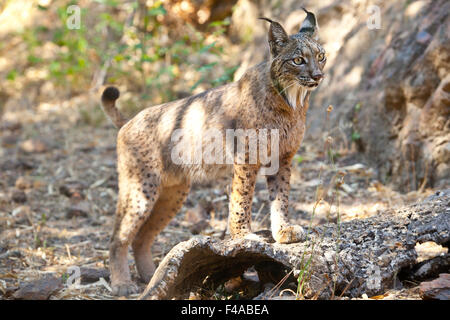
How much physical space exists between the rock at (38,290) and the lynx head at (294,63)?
7.92ft

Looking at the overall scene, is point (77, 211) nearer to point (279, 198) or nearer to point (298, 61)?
point (279, 198)

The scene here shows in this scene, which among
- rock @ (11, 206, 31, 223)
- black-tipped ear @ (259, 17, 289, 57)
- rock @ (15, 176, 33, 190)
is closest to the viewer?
black-tipped ear @ (259, 17, 289, 57)

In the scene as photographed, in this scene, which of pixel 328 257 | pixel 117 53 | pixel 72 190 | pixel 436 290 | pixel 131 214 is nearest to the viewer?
pixel 436 290

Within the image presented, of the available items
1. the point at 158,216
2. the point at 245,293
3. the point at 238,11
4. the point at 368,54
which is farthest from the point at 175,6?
the point at 245,293

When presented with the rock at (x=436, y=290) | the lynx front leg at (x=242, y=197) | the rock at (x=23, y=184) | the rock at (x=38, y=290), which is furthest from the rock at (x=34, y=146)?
the rock at (x=436, y=290)

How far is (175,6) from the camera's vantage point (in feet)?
34.6

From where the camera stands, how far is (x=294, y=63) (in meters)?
4.29

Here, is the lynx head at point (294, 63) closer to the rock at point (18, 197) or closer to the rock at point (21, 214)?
the rock at point (21, 214)

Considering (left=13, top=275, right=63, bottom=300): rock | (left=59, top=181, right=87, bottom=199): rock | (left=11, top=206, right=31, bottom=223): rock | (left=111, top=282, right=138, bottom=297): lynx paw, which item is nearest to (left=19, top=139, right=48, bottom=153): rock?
(left=59, top=181, right=87, bottom=199): rock

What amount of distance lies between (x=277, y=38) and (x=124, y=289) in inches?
103

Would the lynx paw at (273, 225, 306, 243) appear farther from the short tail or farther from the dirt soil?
the short tail

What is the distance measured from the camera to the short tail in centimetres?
527

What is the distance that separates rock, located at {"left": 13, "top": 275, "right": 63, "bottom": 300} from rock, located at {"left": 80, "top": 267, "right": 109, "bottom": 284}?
73 cm

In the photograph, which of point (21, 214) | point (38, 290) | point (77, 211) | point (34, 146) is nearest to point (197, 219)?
point (77, 211)
